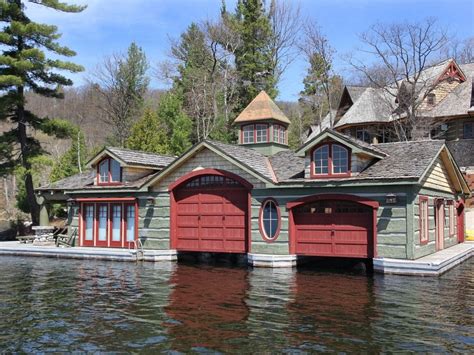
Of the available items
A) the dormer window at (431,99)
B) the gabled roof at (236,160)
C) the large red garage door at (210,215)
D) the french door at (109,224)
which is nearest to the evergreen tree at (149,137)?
the french door at (109,224)

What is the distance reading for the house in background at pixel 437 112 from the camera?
126ft

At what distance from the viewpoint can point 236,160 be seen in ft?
67.9

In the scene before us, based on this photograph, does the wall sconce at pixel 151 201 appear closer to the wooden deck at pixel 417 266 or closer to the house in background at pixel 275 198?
the house in background at pixel 275 198

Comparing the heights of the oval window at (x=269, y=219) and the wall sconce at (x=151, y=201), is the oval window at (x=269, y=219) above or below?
below

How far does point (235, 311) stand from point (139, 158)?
14.5 metres

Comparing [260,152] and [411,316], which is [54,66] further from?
[411,316]

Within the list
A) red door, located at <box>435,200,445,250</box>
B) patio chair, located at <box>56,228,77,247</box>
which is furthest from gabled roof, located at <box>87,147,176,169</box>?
red door, located at <box>435,200,445,250</box>

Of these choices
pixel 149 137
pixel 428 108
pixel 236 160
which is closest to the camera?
pixel 236 160

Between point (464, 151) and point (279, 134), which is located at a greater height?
point (464, 151)

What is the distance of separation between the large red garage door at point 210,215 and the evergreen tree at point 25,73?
14389mm

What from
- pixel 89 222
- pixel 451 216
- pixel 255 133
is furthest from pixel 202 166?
pixel 451 216

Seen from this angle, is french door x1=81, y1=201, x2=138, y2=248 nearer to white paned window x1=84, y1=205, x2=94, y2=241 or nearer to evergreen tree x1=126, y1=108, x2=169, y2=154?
white paned window x1=84, y1=205, x2=94, y2=241

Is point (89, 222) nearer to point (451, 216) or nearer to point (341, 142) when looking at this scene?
point (341, 142)

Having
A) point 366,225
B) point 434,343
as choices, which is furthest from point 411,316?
point 366,225
